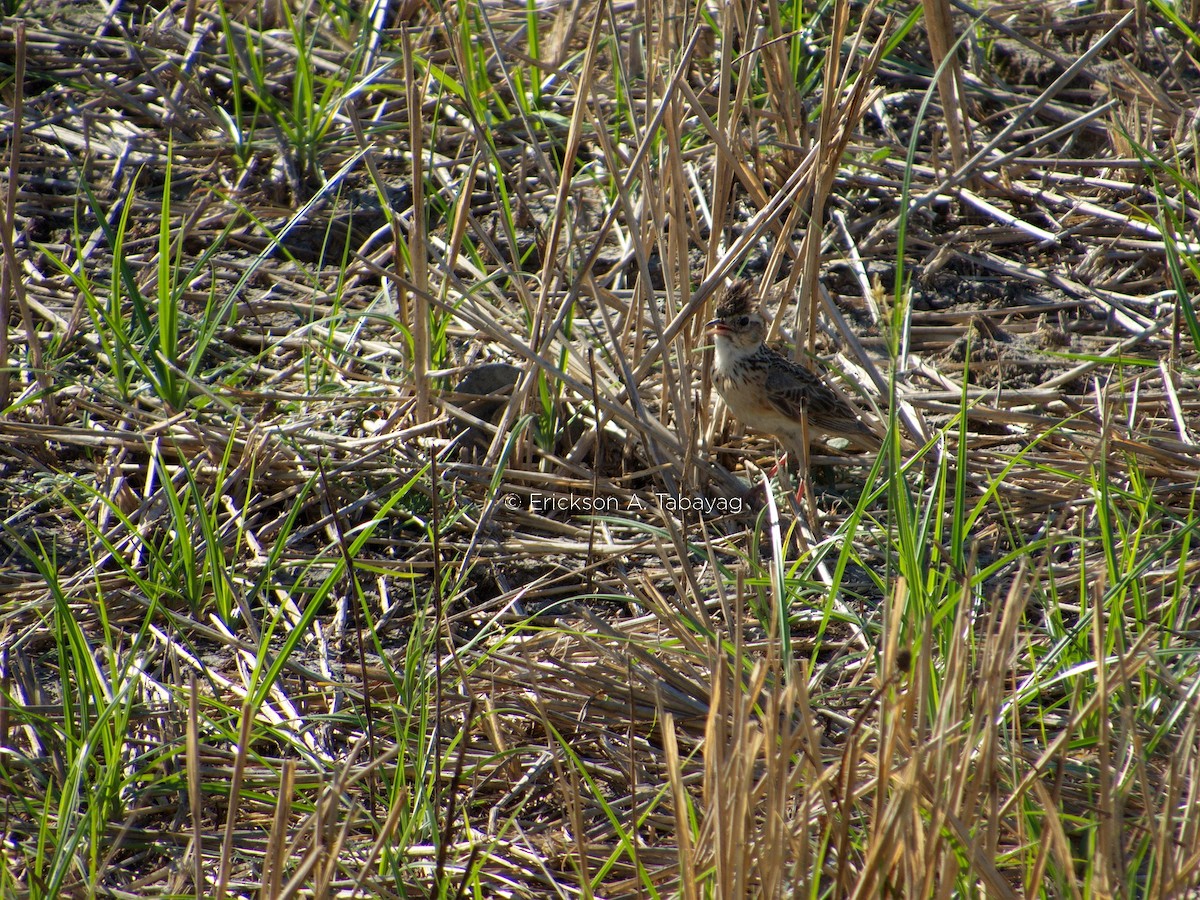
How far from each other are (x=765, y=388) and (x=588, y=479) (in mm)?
838

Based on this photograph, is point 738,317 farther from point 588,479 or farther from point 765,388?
point 588,479

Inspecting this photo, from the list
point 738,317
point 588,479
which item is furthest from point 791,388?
point 588,479

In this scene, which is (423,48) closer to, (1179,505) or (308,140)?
(308,140)

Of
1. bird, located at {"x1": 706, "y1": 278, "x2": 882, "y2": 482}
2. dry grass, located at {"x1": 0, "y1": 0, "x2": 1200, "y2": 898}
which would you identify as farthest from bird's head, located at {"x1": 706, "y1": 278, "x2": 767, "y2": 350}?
dry grass, located at {"x1": 0, "y1": 0, "x2": 1200, "y2": 898}

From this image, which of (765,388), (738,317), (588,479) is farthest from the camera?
(738,317)

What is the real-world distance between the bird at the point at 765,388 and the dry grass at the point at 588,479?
16 centimetres

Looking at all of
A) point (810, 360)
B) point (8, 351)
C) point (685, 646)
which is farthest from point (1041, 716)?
point (8, 351)

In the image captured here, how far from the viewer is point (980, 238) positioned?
19.3 feet

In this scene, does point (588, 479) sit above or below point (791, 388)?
below

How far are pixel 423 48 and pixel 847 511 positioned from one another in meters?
3.94

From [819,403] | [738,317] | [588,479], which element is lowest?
[588,479]

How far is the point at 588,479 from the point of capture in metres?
4.54

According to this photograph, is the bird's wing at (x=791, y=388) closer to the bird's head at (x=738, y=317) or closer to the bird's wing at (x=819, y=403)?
the bird's wing at (x=819, y=403)

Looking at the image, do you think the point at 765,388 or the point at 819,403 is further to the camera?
the point at 819,403
